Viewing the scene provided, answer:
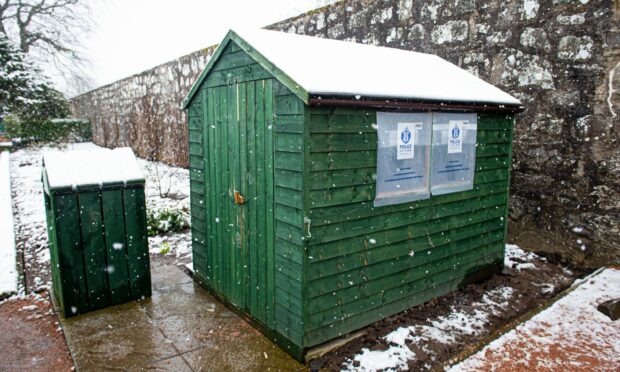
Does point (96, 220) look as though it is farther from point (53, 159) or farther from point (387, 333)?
point (387, 333)

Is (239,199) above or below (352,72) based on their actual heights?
below

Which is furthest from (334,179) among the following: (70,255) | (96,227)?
(70,255)

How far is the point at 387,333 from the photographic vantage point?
11.6 feet

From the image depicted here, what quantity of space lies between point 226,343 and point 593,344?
2868 mm

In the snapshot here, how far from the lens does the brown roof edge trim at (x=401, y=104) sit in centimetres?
292

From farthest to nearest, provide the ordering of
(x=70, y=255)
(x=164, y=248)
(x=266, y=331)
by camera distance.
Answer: (x=164, y=248) → (x=70, y=255) → (x=266, y=331)

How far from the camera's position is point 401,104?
3.37 m

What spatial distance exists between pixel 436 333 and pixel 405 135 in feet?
5.49

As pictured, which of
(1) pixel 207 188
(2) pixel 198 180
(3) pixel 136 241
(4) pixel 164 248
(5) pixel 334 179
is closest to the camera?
(5) pixel 334 179

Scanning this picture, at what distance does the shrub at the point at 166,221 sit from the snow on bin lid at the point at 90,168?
254 cm

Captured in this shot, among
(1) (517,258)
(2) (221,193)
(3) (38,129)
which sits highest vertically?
(3) (38,129)

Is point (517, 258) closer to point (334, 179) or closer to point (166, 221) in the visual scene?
point (334, 179)

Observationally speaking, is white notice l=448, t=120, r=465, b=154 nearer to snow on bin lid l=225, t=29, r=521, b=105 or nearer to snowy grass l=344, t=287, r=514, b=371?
snow on bin lid l=225, t=29, r=521, b=105

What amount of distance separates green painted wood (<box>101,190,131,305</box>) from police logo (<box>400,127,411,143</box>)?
260 cm
